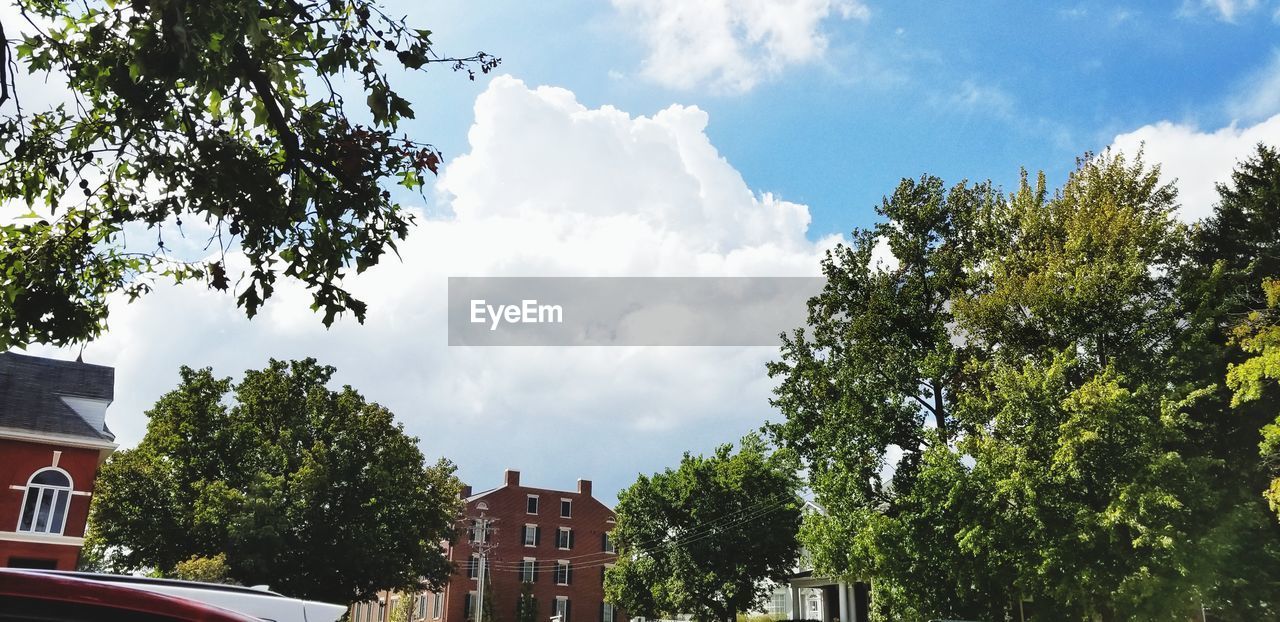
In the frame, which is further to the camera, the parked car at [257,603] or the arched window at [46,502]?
the arched window at [46,502]

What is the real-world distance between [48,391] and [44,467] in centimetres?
425

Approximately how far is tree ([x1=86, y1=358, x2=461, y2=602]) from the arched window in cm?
174

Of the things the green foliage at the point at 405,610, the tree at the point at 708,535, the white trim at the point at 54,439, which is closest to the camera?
the white trim at the point at 54,439

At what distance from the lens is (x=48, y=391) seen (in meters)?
38.0

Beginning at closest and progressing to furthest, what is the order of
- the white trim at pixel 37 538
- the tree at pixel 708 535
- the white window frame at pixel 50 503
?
the white trim at pixel 37 538 < the white window frame at pixel 50 503 < the tree at pixel 708 535

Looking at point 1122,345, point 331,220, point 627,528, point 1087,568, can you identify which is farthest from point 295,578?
point 331,220

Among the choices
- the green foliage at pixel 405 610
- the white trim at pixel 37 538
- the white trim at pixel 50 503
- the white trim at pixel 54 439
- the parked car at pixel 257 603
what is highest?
the white trim at pixel 54 439

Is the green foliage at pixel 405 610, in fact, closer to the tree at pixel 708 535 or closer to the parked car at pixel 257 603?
the tree at pixel 708 535

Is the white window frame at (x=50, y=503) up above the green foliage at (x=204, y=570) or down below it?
above

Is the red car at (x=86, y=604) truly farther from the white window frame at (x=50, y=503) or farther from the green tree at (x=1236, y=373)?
the white window frame at (x=50, y=503)

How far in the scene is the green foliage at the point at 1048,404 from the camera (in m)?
26.4

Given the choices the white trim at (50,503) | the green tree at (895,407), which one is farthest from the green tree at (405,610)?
the green tree at (895,407)

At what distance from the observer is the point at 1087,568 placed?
2595cm

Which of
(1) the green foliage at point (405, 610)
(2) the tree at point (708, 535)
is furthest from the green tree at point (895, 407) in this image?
(1) the green foliage at point (405, 610)
